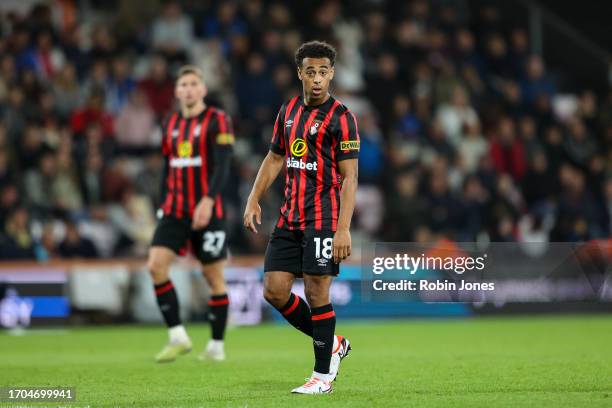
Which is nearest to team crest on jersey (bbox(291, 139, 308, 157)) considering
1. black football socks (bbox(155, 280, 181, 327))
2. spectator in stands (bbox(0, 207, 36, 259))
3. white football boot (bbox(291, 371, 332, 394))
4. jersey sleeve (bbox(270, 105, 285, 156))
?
jersey sleeve (bbox(270, 105, 285, 156))

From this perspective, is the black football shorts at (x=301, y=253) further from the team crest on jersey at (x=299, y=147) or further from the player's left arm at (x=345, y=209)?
the team crest on jersey at (x=299, y=147)

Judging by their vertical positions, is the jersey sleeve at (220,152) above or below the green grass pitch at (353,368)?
above

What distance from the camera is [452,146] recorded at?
18.4 m

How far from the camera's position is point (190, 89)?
9828mm

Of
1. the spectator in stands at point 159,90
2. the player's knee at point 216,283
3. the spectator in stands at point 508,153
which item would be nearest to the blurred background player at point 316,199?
the player's knee at point 216,283

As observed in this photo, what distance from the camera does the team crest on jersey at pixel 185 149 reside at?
9820 mm

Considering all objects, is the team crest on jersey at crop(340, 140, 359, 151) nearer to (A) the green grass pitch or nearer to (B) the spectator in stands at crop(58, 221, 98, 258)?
(A) the green grass pitch

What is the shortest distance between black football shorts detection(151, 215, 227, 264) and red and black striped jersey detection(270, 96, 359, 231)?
2.47 metres

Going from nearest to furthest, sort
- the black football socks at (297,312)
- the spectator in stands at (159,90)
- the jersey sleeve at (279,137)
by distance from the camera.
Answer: the jersey sleeve at (279,137), the black football socks at (297,312), the spectator in stands at (159,90)

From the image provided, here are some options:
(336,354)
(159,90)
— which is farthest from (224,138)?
(159,90)

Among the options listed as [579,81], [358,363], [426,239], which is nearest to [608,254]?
[358,363]

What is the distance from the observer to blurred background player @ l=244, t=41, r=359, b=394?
709 centimetres

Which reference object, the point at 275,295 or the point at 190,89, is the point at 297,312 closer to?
the point at 275,295

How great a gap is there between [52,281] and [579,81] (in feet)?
36.7
